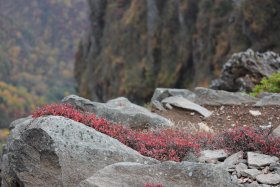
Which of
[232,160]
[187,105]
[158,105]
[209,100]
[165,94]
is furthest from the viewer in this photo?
[165,94]

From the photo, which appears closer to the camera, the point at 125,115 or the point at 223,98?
the point at 125,115

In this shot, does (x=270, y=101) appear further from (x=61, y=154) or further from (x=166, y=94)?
(x=61, y=154)

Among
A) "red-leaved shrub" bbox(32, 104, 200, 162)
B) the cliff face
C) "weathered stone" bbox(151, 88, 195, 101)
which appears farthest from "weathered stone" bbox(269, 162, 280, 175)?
the cliff face

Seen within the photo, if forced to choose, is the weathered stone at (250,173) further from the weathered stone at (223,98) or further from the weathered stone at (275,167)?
the weathered stone at (223,98)

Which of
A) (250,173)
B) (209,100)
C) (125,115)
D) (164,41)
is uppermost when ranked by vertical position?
(250,173)

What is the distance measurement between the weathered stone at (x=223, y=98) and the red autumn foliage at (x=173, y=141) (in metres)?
8.38

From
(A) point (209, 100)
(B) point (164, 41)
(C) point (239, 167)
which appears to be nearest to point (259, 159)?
(C) point (239, 167)

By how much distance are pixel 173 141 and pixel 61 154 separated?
2.82 meters

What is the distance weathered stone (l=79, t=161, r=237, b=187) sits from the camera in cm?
804

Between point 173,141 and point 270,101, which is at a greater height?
point 173,141

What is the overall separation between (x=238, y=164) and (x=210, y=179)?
1541 millimetres

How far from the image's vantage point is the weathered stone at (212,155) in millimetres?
10250

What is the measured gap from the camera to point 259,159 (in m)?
9.41

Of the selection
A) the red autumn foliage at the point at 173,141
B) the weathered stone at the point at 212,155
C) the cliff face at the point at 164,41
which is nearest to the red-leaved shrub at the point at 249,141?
the red autumn foliage at the point at 173,141
